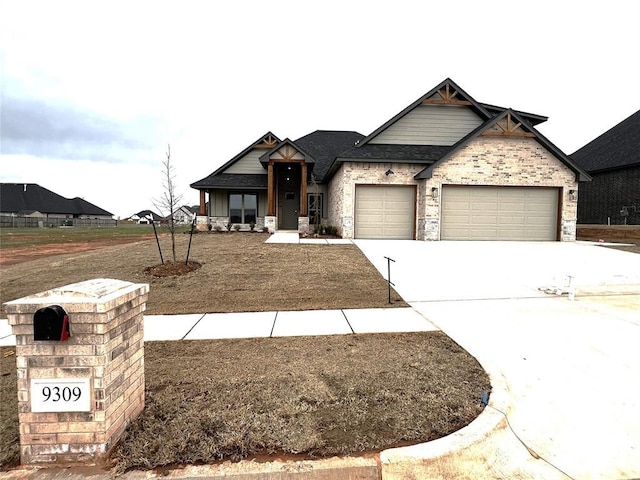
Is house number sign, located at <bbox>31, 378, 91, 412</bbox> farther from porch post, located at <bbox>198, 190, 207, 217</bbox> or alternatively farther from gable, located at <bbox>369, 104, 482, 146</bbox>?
porch post, located at <bbox>198, 190, 207, 217</bbox>

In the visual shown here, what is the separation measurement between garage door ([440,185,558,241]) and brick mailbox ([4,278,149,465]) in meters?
15.4

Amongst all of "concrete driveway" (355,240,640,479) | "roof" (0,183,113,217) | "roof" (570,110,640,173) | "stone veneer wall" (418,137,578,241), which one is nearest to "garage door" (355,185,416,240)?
"stone veneer wall" (418,137,578,241)

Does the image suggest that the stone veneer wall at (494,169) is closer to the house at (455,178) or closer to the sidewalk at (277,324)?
the house at (455,178)

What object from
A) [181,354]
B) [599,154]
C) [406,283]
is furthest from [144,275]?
[599,154]

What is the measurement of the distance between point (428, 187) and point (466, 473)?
14.2 m

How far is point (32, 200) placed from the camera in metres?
63.8

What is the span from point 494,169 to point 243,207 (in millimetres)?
14675

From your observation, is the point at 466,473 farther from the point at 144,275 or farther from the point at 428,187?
the point at 428,187

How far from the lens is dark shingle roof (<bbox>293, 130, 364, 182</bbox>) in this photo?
25094 millimetres

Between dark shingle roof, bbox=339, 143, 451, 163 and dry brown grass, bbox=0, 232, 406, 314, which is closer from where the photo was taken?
dry brown grass, bbox=0, 232, 406, 314

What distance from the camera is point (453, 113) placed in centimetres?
1759

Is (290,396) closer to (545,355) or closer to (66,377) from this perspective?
(66,377)

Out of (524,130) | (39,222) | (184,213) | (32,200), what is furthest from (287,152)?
(32,200)

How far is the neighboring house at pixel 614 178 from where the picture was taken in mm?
20562
